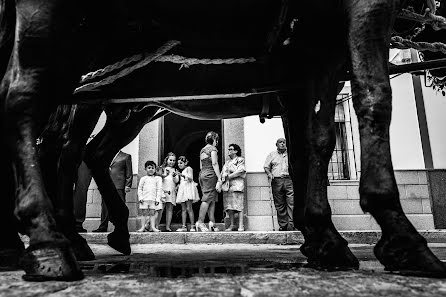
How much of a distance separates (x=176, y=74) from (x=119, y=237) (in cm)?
165

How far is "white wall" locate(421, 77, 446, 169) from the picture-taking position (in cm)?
868

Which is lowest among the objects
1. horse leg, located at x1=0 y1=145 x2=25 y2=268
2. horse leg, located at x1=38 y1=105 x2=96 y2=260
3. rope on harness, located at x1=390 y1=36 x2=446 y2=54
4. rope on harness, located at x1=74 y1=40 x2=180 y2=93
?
horse leg, located at x1=0 y1=145 x2=25 y2=268

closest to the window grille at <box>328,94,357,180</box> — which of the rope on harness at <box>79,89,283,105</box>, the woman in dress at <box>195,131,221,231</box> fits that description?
the woman in dress at <box>195,131,221,231</box>

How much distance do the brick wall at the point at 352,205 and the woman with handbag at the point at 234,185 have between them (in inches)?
29.7

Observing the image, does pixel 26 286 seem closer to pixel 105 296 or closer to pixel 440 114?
pixel 105 296

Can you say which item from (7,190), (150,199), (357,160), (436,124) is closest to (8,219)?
(7,190)

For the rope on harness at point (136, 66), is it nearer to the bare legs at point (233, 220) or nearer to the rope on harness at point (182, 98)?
the rope on harness at point (182, 98)

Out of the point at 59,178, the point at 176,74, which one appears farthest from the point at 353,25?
the point at 59,178

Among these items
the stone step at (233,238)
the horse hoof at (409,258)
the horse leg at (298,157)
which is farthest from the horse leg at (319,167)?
the stone step at (233,238)

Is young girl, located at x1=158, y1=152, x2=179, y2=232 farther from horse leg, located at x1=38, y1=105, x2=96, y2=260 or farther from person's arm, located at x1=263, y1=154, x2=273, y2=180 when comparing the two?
horse leg, located at x1=38, y1=105, x2=96, y2=260

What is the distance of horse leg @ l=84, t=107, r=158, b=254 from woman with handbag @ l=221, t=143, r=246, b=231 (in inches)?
159

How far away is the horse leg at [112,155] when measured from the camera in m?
3.57

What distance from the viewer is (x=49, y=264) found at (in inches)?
59.4


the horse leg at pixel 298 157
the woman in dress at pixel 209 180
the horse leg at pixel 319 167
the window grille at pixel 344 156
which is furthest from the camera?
the window grille at pixel 344 156
